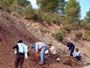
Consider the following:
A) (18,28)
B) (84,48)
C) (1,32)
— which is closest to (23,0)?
(84,48)

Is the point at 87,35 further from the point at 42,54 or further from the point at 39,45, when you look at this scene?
the point at 42,54

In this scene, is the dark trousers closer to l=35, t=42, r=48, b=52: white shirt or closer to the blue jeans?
the blue jeans

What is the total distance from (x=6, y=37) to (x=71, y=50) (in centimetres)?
579

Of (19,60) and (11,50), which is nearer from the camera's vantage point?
(19,60)

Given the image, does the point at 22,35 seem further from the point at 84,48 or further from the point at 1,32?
the point at 84,48

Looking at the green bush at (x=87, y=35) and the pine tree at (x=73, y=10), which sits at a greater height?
the pine tree at (x=73, y=10)

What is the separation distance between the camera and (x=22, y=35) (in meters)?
25.0

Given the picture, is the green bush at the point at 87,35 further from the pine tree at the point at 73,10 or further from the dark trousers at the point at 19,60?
the dark trousers at the point at 19,60

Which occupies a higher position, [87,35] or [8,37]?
[8,37]

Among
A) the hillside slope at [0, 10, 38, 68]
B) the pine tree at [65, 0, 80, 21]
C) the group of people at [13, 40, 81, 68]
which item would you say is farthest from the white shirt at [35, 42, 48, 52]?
the pine tree at [65, 0, 80, 21]

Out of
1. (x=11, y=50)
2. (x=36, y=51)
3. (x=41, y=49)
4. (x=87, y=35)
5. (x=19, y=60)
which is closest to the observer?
(x=19, y=60)

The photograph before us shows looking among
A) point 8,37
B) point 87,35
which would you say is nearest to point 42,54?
point 8,37

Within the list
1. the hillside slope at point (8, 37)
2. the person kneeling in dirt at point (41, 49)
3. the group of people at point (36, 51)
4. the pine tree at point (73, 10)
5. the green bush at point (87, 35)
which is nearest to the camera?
the group of people at point (36, 51)

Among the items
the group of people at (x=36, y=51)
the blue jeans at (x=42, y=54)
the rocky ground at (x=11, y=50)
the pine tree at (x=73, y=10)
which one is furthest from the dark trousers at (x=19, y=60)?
the pine tree at (x=73, y=10)
